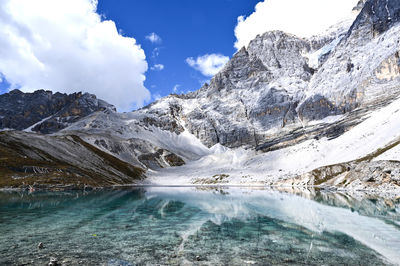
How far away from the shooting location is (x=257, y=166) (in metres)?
143

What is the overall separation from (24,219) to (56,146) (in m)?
104

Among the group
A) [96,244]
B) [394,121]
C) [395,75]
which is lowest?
[96,244]

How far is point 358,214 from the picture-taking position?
31969 millimetres

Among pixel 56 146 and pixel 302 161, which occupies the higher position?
pixel 56 146

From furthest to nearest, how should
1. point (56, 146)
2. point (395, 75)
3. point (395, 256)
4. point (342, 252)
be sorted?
1. point (395, 75)
2. point (56, 146)
3. point (342, 252)
4. point (395, 256)

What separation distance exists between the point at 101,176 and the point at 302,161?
91.4 metres

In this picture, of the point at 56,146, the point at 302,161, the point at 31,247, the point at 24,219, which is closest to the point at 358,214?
the point at 31,247

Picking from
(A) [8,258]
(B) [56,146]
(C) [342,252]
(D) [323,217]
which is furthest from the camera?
(B) [56,146]

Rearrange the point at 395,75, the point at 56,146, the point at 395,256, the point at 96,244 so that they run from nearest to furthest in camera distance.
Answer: the point at 395,256 → the point at 96,244 → the point at 56,146 → the point at 395,75

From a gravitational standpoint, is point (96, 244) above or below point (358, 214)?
above

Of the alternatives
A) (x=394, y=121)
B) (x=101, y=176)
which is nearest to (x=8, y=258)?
(x=101, y=176)

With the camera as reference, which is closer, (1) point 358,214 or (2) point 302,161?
(1) point 358,214

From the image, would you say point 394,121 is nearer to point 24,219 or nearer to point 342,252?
point 342,252

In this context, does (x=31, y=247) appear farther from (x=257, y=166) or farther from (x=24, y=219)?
(x=257, y=166)
